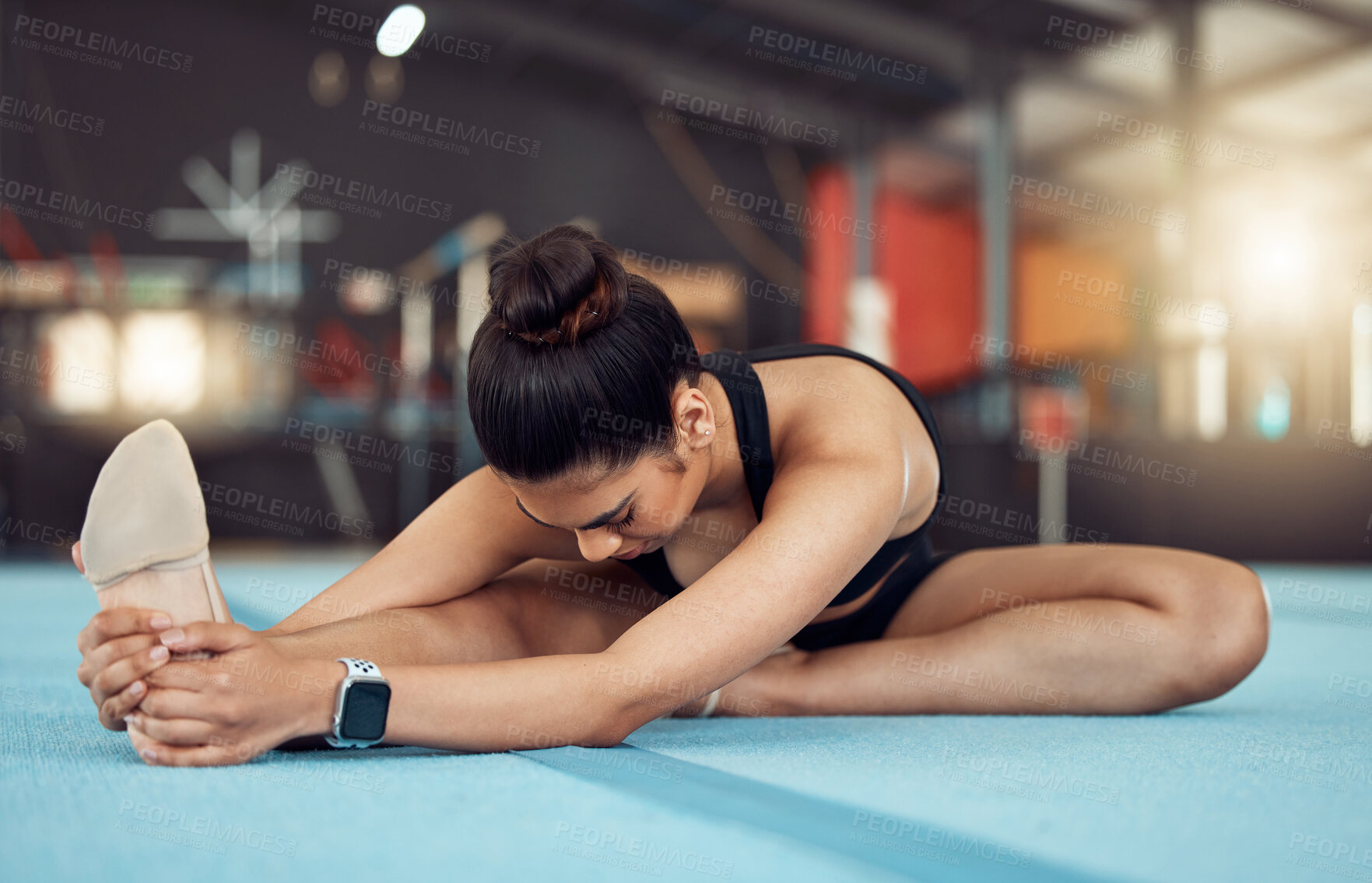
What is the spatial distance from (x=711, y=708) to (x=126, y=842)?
736mm

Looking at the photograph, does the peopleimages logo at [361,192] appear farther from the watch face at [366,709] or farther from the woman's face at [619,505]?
the watch face at [366,709]

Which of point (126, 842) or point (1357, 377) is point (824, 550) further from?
point (1357, 377)

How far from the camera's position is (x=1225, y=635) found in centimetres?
132

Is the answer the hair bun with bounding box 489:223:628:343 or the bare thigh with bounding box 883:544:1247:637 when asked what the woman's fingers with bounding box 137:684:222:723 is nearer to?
the hair bun with bounding box 489:223:628:343

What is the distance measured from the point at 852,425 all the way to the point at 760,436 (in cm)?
11

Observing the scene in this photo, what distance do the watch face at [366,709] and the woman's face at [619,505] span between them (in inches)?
8.6

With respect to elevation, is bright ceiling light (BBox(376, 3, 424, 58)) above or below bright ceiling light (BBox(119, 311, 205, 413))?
above

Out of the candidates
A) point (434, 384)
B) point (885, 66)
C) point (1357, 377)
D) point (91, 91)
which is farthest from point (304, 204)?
point (1357, 377)

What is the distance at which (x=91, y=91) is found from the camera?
6.89 metres

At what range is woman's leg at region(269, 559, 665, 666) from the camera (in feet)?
3.58

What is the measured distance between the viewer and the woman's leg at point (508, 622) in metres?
1.09

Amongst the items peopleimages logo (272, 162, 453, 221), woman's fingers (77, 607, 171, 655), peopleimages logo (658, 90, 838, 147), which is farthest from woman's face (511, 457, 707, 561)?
peopleimages logo (658, 90, 838, 147)


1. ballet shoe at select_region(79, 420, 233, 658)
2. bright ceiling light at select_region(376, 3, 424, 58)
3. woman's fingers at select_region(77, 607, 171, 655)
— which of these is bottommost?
woman's fingers at select_region(77, 607, 171, 655)

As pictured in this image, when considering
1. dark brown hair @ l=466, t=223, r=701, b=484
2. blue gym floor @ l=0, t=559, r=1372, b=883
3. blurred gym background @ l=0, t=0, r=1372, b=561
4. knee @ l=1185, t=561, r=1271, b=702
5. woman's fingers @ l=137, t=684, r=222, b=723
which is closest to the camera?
blue gym floor @ l=0, t=559, r=1372, b=883
